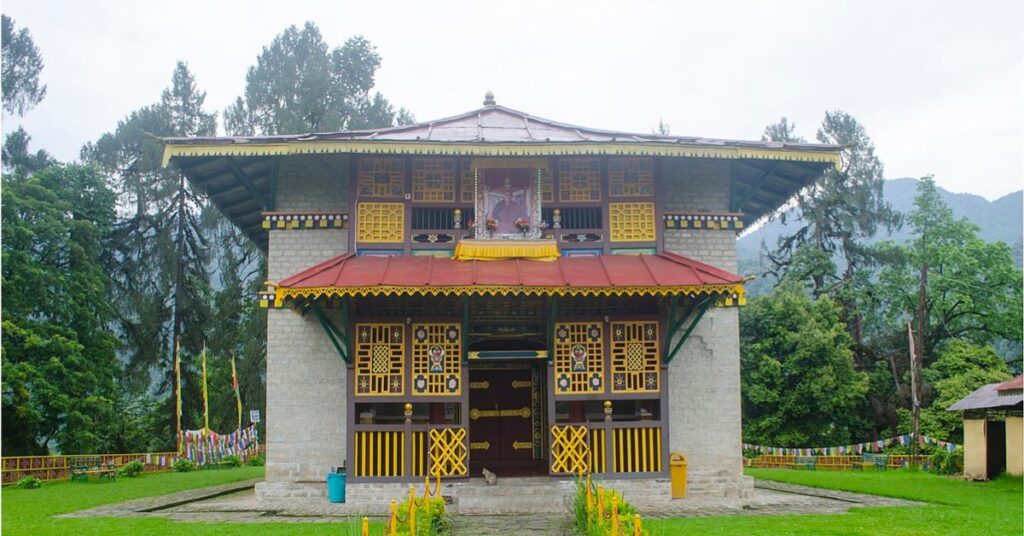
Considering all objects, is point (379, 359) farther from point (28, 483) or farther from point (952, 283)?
point (952, 283)

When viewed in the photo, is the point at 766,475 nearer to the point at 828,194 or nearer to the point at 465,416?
the point at 465,416

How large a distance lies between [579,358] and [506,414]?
2587 millimetres

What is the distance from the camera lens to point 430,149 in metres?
14.1

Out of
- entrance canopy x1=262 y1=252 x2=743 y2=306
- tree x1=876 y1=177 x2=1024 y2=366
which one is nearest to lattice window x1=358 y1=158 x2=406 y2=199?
entrance canopy x1=262 y1=252 x2=743 y2=306

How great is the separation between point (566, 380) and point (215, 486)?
9039mm

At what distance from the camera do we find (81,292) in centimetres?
2558

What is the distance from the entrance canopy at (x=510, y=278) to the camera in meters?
12.8

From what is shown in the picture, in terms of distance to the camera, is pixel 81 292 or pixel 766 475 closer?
pixel 766 475

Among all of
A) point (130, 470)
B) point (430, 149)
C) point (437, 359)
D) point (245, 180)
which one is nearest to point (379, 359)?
point (437, 359)

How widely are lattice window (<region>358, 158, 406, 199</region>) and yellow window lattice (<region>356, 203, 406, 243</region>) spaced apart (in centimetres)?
21

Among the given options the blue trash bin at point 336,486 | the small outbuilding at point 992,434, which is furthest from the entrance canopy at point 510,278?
the small outbuilding at point 992,434

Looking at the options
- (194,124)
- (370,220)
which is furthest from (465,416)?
(194,124)

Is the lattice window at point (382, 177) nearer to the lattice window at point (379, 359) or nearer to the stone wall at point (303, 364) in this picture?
the stone wall at point (303, 364)

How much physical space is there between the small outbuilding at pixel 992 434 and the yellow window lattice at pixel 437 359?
38.2 feet
